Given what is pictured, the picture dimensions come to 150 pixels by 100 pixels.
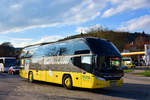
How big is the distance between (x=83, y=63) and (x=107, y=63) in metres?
1.44

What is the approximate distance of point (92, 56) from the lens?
35.3 ft

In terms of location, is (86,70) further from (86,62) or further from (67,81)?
(67,81)

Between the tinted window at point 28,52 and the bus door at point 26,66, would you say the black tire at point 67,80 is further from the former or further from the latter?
the bus door at point 26,66

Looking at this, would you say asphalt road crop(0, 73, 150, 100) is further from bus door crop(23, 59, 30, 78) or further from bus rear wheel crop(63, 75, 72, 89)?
bus door crop(23, 59, 30, 78)

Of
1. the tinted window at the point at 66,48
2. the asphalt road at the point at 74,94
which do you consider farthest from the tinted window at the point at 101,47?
the asphalt road at the point at 74,94

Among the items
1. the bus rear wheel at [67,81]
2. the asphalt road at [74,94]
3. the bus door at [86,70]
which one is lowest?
the asphalt road at [74,94]

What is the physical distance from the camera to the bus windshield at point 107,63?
34.9 ft

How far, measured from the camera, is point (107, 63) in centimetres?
1090

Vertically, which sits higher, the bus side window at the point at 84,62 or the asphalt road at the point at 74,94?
the bus side window at the point at 84,62

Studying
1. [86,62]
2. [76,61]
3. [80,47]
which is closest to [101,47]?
[86,62]

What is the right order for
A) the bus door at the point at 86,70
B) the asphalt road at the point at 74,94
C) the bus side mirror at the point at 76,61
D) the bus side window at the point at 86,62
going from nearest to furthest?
the asphalt road at the point at 74,94, the bus door at the point at 86,70, the bus side window at the point at 86,62, the bus side mirror at the point at 76,61

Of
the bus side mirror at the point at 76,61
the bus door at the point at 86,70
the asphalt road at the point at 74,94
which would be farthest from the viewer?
the bus side mirror at the point at 76,61

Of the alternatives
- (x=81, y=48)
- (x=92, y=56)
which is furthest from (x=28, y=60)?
(x=92, y=56)

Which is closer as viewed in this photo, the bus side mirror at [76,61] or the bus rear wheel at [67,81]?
the bus side mirror at [76,61]
